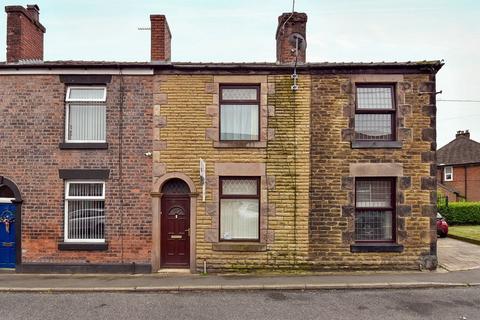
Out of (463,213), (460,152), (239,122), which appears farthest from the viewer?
(460,152)

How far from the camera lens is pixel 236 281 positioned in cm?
1064

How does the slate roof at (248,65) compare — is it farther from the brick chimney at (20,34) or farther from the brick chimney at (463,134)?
the brick chimney at (463,134)

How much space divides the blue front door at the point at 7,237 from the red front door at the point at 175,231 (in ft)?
14.6

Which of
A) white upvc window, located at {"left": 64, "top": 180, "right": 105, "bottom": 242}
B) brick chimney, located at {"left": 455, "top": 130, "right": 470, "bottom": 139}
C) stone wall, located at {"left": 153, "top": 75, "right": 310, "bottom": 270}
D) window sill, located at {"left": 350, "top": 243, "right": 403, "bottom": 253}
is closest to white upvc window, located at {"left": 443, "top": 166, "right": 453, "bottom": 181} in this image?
brick chimney, located at {"left": 455, "top": 130, "right": 470, "bottom": 139}

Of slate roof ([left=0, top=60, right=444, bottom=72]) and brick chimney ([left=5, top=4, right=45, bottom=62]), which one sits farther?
brick chimney ([left=5, top=4, right=45, bottom=62])

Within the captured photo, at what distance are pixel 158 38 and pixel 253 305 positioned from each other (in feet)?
26.6

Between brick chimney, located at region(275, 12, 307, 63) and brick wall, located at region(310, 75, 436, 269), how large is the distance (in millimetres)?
1117

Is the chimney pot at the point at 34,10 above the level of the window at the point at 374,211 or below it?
above

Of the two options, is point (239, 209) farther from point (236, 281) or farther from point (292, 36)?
point (292, 36)

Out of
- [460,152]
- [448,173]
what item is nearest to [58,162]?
[448,173]

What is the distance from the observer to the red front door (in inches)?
468

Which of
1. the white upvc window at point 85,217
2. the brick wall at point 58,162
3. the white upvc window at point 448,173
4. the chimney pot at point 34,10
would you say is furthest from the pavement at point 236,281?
the white upvc window at point 448,173

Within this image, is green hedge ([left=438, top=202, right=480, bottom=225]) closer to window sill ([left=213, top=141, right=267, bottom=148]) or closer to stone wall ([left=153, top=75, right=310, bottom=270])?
stone wall ([left=153, top=75, right=310, bottom=270])

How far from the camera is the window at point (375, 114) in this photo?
12039 millimetres
